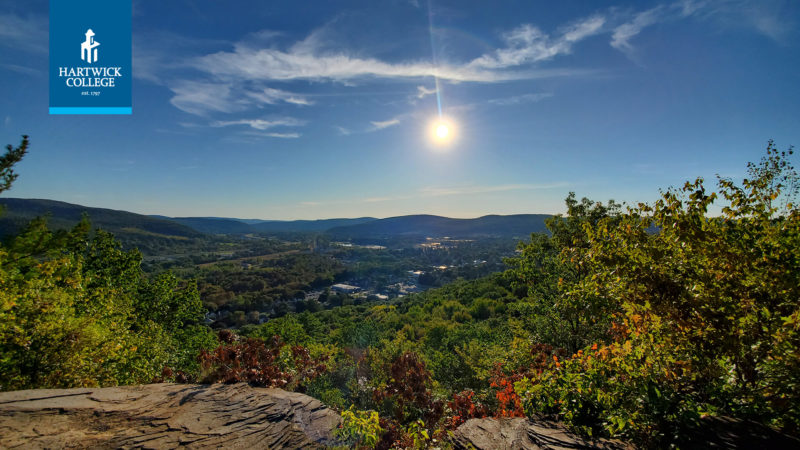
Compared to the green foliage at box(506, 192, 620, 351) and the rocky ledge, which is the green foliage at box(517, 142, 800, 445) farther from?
the green foliage at box(506, 192, 620, 351)

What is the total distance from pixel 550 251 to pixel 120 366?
21922mm

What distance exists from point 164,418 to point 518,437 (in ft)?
24.4

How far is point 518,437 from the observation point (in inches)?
221

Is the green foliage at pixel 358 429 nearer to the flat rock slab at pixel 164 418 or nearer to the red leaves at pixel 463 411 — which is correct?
the flat rock slab at pixel 164 418

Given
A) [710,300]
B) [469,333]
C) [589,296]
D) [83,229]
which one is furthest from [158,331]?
[469,333]

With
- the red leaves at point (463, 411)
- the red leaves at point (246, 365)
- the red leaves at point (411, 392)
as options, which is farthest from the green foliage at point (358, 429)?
the red leaves at point (246, 365)

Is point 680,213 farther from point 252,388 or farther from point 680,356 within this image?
point 252,388

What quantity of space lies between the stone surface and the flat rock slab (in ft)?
11.9

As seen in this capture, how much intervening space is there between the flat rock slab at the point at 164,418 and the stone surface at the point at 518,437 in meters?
3.63

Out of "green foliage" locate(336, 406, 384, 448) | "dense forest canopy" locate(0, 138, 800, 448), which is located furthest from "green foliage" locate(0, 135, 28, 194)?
"green foliage" locate(336, 406, 384, 448)

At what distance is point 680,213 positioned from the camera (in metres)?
4.79

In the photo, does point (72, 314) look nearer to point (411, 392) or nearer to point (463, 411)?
point (411, 392)

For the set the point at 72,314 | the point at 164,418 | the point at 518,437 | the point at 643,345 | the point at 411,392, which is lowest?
the point at 411,392

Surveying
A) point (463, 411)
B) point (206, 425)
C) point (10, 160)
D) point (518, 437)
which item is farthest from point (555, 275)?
point (10, 160)
